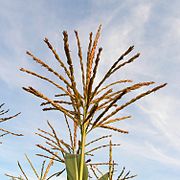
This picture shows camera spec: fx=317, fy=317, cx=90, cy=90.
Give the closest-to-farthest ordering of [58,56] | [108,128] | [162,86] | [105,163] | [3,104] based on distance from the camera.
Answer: [162,86] → [58,56] → [108,128] → [105,163] → [3,104]

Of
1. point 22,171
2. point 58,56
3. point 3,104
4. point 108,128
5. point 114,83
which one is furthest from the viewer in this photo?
point 3,104

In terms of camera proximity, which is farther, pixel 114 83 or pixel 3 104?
pixel 3 104

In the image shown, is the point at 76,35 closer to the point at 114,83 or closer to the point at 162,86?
the point at 114,83

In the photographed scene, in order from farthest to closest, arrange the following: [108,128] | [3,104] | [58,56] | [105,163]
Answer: [3,104] < [105,163] < [108,128] < [58,56]

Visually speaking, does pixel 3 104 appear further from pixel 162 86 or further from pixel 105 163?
pixel 162 86

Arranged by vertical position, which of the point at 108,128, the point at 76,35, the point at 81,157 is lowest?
the point at 81,157

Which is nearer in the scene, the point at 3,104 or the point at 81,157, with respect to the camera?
the point at 81,157

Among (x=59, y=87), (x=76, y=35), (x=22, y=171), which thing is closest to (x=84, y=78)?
(x=59, y=87)

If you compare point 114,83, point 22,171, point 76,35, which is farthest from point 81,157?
point 22,171

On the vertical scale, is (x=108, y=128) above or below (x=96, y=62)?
below
